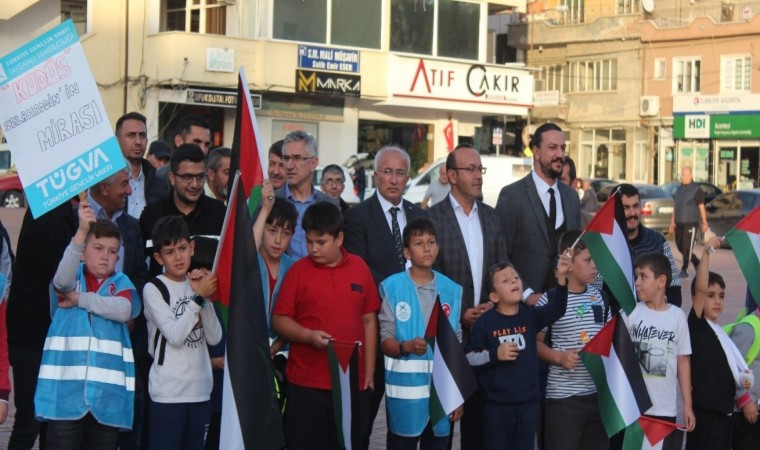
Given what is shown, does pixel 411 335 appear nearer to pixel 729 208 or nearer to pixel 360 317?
pixel 360 317

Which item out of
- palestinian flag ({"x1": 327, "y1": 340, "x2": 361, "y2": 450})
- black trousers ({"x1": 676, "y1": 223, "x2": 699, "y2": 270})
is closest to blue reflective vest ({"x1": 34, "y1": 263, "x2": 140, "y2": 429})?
palestinian flag ({"x1": 327, "y1": 340, "x2": 361, "y2": 450})

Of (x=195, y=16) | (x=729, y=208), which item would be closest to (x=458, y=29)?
(x=195, y=16)

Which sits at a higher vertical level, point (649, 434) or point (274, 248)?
point (274, 248)

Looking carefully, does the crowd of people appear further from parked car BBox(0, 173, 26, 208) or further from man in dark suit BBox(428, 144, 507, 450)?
parked car BBox(0, 173, 26, 208)

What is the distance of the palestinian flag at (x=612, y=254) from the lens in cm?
718

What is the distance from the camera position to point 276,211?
22.9 feet

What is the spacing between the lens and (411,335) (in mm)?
7043

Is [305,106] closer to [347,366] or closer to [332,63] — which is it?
[332,63]

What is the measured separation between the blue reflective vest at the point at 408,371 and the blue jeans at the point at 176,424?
1134 mm

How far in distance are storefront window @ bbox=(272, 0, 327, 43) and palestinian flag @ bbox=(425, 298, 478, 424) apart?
1159 inches

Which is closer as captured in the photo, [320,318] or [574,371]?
[320,318]

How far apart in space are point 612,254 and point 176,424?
2743mm

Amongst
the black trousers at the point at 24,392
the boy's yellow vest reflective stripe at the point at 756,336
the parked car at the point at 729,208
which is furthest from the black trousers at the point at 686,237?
the black trousers at the point at 24,392

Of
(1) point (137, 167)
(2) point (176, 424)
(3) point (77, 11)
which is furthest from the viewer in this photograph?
(3) point (77, 11)
